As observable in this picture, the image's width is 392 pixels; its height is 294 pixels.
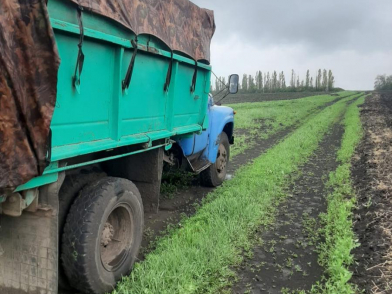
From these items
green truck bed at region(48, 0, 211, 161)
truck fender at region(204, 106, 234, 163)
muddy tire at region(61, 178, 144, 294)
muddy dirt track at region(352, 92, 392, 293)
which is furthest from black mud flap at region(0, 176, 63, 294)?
truck fender at region(204, 106, 234, 163)

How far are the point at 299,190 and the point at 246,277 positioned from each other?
10.4 ft

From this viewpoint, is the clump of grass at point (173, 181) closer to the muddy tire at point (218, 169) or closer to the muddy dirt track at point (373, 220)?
the muddy tire at point (218, 169)

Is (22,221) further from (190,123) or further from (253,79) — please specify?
(253,79)

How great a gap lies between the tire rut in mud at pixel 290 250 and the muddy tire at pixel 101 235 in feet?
3.54

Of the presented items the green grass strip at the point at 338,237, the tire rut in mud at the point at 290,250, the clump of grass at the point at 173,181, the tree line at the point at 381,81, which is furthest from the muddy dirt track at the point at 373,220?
the tree line at the point at 381,81

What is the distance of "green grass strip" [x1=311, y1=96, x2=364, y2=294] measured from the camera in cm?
328

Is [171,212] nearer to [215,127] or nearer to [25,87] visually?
[215,127]

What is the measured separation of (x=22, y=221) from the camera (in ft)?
8.52

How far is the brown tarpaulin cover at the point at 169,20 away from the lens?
296cm

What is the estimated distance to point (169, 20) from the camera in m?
3.91

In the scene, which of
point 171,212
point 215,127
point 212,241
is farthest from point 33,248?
point 215,127

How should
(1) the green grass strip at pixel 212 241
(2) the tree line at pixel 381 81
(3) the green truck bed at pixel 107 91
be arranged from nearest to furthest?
(3) the green truck bed at pixel 107 91
(1) the green grass strip at pixel 212 241
(2) the tree line at pixel 381 81

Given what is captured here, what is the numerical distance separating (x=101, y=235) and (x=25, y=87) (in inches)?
56.0

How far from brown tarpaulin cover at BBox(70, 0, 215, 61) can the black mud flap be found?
1.47 m
